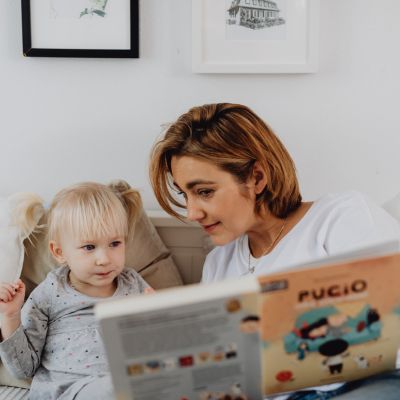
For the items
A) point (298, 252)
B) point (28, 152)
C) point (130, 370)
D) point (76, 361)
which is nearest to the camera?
point (130, 370)

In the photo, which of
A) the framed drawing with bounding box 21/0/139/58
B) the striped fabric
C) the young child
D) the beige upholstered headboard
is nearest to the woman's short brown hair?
the young child

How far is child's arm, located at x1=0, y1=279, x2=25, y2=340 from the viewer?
4.50 ft

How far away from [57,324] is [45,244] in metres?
0.24

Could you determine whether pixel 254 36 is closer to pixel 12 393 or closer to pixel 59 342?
pixel 59 342

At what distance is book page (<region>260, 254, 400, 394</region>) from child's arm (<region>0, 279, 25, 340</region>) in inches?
27.7

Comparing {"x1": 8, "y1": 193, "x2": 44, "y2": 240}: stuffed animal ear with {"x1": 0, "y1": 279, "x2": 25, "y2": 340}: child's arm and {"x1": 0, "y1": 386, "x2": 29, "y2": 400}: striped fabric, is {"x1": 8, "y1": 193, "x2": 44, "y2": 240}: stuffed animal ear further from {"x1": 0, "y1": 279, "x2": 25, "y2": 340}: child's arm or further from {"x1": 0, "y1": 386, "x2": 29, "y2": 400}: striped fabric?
{"x1": 0, "y1": 386, "x2": 29, "y2": 400}: striped fabric

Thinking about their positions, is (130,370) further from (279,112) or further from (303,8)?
(303,8)

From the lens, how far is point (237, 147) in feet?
4.43

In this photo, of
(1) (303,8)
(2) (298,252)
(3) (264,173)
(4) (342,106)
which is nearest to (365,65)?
(4) (342,106)

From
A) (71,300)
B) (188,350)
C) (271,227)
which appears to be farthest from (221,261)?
(188,350)

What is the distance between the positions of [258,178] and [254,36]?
0.49 meters

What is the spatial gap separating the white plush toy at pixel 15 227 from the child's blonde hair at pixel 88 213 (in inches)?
2.9

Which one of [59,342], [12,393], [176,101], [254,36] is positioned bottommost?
[12,393]

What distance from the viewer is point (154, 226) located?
1730mm
